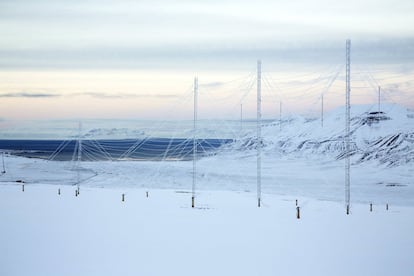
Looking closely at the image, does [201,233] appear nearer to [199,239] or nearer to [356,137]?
[199,239]

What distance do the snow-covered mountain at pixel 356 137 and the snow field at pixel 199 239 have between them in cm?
5800

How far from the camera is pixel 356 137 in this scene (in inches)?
4080

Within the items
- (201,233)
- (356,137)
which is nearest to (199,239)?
(201,233)

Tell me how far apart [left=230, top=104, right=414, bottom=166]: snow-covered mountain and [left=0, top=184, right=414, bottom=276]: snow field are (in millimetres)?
58003

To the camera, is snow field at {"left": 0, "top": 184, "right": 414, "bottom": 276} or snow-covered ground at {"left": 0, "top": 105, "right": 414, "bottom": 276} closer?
snow field at {"left": 0, "top": 184, "right": 414, "bottom": 276}

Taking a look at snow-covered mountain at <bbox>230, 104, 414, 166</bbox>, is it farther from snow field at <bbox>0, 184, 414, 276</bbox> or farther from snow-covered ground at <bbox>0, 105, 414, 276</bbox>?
snow field at <bbox>0, 184, 414, 276</bbox>

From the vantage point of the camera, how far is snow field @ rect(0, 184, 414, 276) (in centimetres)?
1595

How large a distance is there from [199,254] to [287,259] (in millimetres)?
3216

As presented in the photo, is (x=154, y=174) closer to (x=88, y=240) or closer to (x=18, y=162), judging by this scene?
(x=18, y=162)

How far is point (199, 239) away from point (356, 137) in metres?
89.9

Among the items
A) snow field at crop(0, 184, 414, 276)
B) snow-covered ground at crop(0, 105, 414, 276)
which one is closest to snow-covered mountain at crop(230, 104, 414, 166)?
snow-covered ground at crop(0, 105, 414, 276)

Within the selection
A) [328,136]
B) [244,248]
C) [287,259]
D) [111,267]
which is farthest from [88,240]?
[328,136]

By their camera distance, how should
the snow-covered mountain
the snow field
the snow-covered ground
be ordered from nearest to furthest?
the snow field
the snow-covered ground
the snow-covered mountain

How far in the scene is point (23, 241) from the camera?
1889cm
